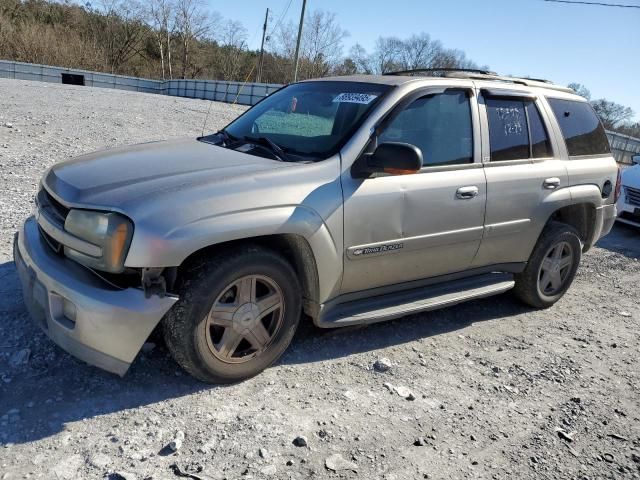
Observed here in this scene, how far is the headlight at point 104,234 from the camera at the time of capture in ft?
8.81

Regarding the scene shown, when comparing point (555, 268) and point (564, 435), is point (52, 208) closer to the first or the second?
point (564, 435)

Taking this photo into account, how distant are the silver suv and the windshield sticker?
0.02 meters

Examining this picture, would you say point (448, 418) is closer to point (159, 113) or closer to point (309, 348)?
point (309, 348)

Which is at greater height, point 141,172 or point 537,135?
point 537,135

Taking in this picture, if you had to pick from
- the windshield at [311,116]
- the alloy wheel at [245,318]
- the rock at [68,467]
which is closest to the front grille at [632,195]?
the windshield at [311,116]

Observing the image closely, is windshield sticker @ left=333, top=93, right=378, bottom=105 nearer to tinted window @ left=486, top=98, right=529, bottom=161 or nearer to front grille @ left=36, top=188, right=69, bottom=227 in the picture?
tinted window @ left=486, top=98, right=529, bottom=161

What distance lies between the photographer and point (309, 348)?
3.73m

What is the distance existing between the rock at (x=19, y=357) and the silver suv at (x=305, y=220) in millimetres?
332

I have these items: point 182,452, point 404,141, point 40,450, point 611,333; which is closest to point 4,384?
point 40,450

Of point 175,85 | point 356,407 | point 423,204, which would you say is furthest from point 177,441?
point 175,85

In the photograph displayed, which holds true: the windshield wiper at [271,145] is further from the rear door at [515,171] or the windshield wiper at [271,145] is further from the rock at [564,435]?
the rock at [564,435]

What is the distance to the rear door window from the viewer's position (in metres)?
4.17

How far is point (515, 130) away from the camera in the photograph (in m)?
4.36

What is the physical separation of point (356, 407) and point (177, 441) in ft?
3.33
